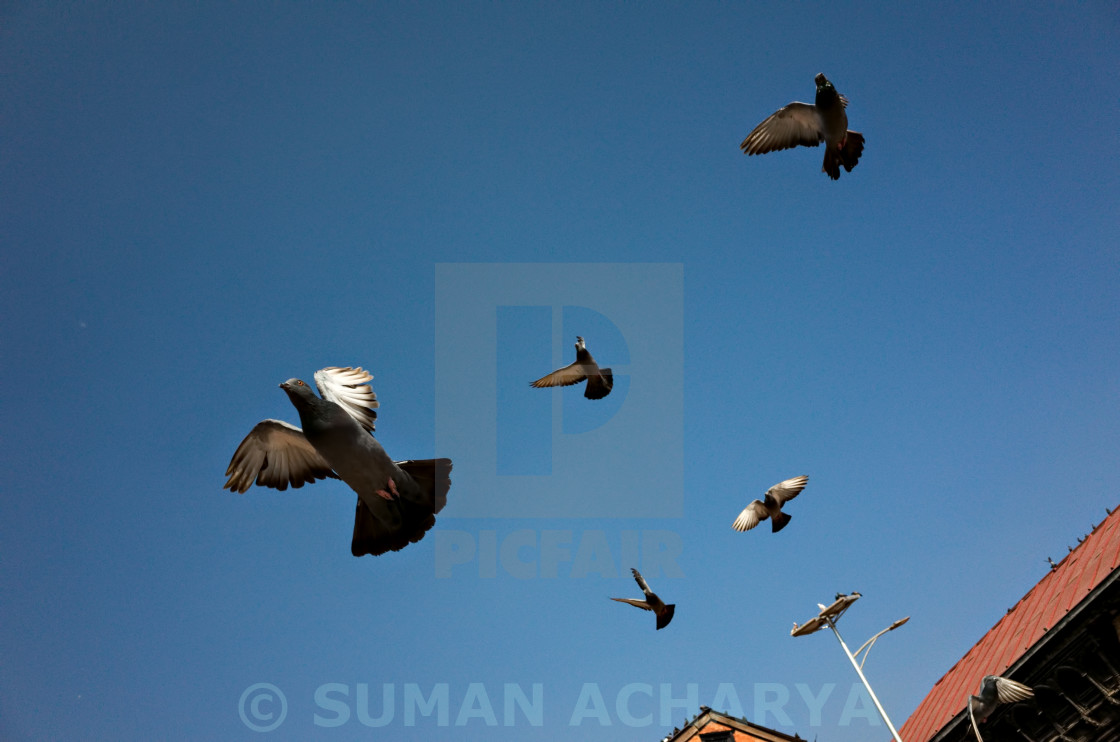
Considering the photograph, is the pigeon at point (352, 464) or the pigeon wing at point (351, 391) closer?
the pigeon at point (352, 464)

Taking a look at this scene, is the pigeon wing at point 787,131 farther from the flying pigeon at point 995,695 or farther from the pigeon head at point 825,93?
the flying pigeon at point 995,695

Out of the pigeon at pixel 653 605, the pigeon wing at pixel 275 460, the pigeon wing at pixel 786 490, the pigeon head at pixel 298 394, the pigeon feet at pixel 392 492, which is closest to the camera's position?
the pigeon head at pixel 298 394

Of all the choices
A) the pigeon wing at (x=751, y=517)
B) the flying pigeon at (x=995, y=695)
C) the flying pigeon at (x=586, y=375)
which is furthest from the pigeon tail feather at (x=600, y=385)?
the flying pigeon at (x=995, y=695)

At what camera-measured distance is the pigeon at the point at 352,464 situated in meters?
7.34

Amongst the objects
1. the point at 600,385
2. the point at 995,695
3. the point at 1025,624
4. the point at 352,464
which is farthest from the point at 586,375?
the point at 1025,624

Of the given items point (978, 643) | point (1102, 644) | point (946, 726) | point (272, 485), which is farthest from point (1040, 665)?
point (272, 485)

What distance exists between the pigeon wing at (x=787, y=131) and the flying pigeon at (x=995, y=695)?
11550 millimetres

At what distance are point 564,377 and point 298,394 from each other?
761 centimetres

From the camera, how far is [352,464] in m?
7.47

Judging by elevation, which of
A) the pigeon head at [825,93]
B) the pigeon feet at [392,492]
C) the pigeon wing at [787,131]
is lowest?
the pigeon feet at [392,492]

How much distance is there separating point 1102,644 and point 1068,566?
16.0ft

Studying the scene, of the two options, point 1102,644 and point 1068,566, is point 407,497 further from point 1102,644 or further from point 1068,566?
point 1068,566

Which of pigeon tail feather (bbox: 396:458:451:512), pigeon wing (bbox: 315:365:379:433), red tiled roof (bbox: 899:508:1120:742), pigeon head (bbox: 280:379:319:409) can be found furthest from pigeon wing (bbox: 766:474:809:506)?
pigeon head (bbox: 280:379:319:409)

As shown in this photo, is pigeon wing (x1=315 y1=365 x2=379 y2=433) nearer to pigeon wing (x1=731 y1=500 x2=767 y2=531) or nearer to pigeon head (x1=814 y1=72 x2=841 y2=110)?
pigeon wing (x1=731 y1=500 x2=767 y2=531)
